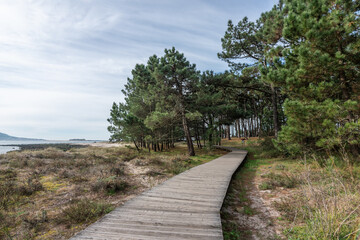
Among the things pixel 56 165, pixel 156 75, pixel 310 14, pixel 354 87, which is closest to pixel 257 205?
pixel 354 87

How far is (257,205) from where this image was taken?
484 cm

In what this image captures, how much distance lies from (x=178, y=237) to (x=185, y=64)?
15.4 meters

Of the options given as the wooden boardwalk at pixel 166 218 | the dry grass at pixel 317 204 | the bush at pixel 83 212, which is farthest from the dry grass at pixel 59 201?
the dry grass at pixel 317 204

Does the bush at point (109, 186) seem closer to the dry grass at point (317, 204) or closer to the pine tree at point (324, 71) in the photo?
the dry grass at point (317, 204)

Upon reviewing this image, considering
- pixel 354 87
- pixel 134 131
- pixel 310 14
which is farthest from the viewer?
pixel 134 131

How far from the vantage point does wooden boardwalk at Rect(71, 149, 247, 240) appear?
9.17 ft

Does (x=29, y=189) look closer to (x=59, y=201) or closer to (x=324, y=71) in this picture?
(x=59, y=201)

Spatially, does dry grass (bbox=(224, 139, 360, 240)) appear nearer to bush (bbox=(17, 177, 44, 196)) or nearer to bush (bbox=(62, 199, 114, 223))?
bush (bbox=(62, 199, 114, 223))

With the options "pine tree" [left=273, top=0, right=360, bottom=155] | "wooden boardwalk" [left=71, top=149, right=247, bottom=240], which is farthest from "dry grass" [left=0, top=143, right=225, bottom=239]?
"pine tree" [left=273, top=0, right=360, bottom=155]

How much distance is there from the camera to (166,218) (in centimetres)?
335

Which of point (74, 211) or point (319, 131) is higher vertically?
point (319, 131)

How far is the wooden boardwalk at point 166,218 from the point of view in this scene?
2.79m

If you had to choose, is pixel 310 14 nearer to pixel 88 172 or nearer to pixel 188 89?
Answer: pixel 188 89

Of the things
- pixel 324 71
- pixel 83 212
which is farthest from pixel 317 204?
pixel 324 71
